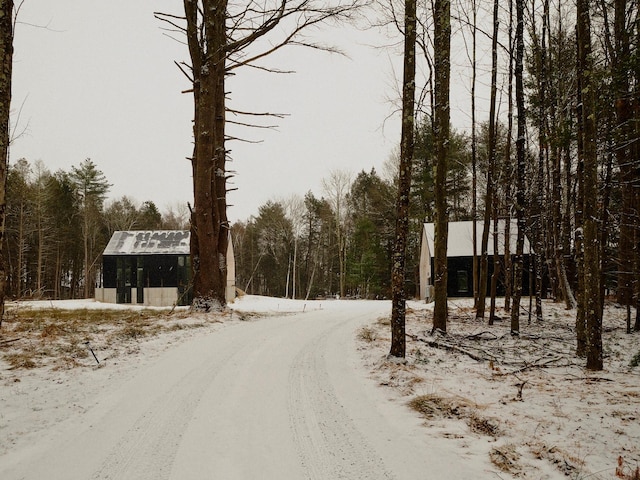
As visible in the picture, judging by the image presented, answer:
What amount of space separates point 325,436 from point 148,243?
102 ft

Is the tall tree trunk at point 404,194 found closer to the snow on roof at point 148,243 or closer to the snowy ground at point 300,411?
the snowy ground at point 300,411

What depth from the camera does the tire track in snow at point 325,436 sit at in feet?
11.0

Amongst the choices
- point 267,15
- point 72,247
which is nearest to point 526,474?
point 267,15

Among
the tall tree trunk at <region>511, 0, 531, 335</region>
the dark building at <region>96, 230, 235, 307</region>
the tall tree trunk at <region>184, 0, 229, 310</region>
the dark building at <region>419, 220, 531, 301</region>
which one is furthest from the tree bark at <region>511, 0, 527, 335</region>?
the dark building at <region>96, 230, 235, 307</region>

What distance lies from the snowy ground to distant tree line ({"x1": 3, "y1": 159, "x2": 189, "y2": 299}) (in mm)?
31691

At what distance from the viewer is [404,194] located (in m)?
7.59

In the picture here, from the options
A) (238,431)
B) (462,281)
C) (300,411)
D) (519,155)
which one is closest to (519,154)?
(519,155)

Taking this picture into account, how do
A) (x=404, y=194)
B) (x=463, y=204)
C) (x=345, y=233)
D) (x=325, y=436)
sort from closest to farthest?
(x=325, y=436), (x=404, y=194), (x=463, y=204), (x=345, y=233)

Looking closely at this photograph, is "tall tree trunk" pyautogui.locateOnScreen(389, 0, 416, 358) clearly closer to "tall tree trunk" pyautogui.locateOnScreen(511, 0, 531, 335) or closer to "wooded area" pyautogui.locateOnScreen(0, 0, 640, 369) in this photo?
"wooded area" pyautogui.locateOnScreen(0, 0, 640, 369)

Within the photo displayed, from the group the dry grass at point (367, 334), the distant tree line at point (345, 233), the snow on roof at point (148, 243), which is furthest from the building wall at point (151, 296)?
the dry grass at point (367, 334)

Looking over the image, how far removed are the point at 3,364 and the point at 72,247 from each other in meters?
44.6

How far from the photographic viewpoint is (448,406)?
496cm

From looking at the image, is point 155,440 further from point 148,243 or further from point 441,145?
point 148,243

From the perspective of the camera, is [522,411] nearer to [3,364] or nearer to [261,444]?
[261,444]
